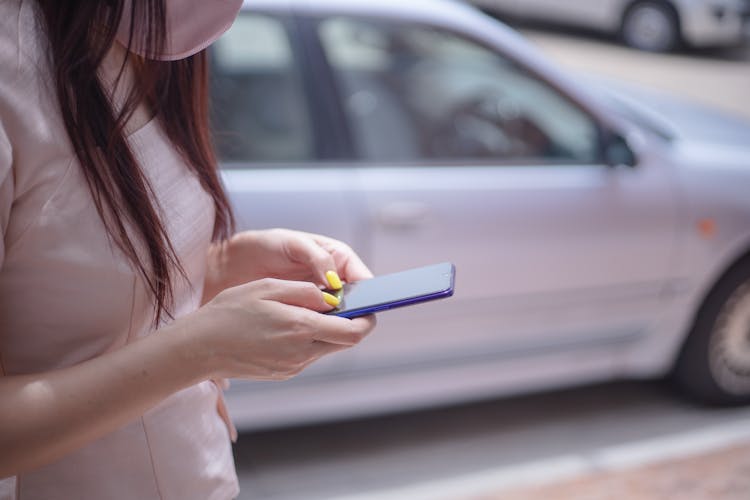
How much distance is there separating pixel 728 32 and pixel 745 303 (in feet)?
28.3

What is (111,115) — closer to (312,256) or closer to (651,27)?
(312,256)

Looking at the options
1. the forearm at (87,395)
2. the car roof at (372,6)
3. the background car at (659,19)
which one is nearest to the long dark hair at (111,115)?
the forearm at (87,395)

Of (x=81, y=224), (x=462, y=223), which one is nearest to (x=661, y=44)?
(x=462, y=223)

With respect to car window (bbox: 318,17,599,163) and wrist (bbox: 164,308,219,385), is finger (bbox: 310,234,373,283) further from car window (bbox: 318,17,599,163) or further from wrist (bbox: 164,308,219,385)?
car window (bbox: 318,17,599,163)

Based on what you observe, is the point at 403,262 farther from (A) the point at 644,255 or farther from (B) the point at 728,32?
(B) the point at 728,32

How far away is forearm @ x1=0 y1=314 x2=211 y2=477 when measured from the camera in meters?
1.12

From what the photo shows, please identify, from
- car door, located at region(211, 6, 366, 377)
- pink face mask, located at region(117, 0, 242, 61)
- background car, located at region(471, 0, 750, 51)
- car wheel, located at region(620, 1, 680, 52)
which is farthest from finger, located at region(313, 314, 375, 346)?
car wheel, located at region(620, 1, 680, 52)

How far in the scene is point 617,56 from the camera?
11859 millimetres

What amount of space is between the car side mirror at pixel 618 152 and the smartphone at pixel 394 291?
7.52ft

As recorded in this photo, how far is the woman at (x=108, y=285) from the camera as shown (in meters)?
1.11

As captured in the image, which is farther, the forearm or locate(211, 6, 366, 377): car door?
locate(211, 6, 366, 377): car door

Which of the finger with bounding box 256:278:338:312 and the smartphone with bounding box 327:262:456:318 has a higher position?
the finger with bounding box 256:278:338:312

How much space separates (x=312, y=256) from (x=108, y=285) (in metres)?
0.37

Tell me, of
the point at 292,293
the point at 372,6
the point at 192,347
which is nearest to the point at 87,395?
the point at 192,347
